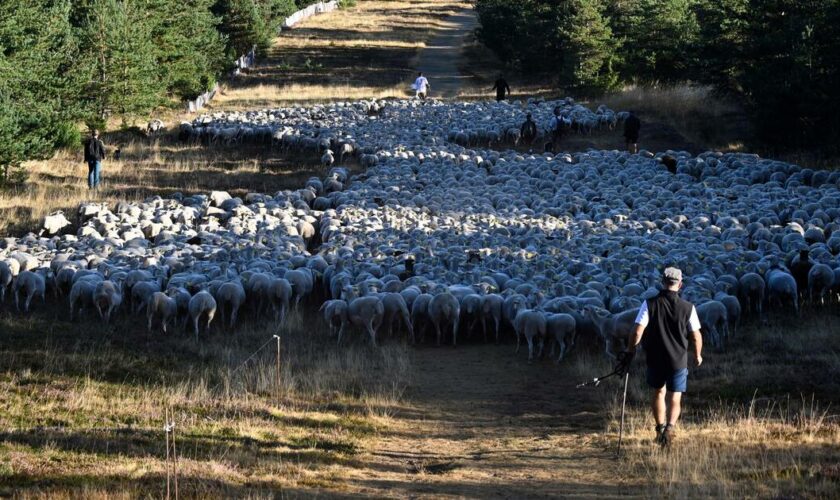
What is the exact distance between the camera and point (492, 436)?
13844 mm

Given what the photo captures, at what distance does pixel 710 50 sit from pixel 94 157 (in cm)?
2438

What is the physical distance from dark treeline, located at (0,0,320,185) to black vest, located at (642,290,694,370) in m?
23.4

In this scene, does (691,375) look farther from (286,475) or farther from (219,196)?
(219,196)

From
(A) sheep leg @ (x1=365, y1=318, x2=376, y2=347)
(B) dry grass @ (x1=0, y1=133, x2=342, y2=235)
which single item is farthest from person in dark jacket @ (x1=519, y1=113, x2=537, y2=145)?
(A) sheep leg @ (x1=365, y1=318, x2=376, y2=347)

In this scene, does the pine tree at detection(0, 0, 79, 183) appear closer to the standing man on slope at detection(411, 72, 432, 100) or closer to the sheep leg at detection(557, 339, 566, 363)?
the sheep leg at detection(557, 339, 566, 363)

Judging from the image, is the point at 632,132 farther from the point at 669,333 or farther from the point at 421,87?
the point at 669,333

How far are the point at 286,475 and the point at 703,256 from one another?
12874mm

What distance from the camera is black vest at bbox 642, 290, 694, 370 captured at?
11.9 meters

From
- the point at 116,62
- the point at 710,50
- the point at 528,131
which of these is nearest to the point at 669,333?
the point at 528,131

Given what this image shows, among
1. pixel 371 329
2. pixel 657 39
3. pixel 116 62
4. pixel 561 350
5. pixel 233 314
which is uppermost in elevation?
pixel 657 39

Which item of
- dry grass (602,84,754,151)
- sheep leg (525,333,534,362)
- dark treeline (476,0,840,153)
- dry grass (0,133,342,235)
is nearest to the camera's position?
sheep leg (525,333,534,362)

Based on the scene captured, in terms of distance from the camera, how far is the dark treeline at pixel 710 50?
109ft

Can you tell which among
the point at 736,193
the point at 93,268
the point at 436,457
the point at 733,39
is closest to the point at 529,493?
the point at 436,457

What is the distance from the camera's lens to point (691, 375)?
52.9 ft
